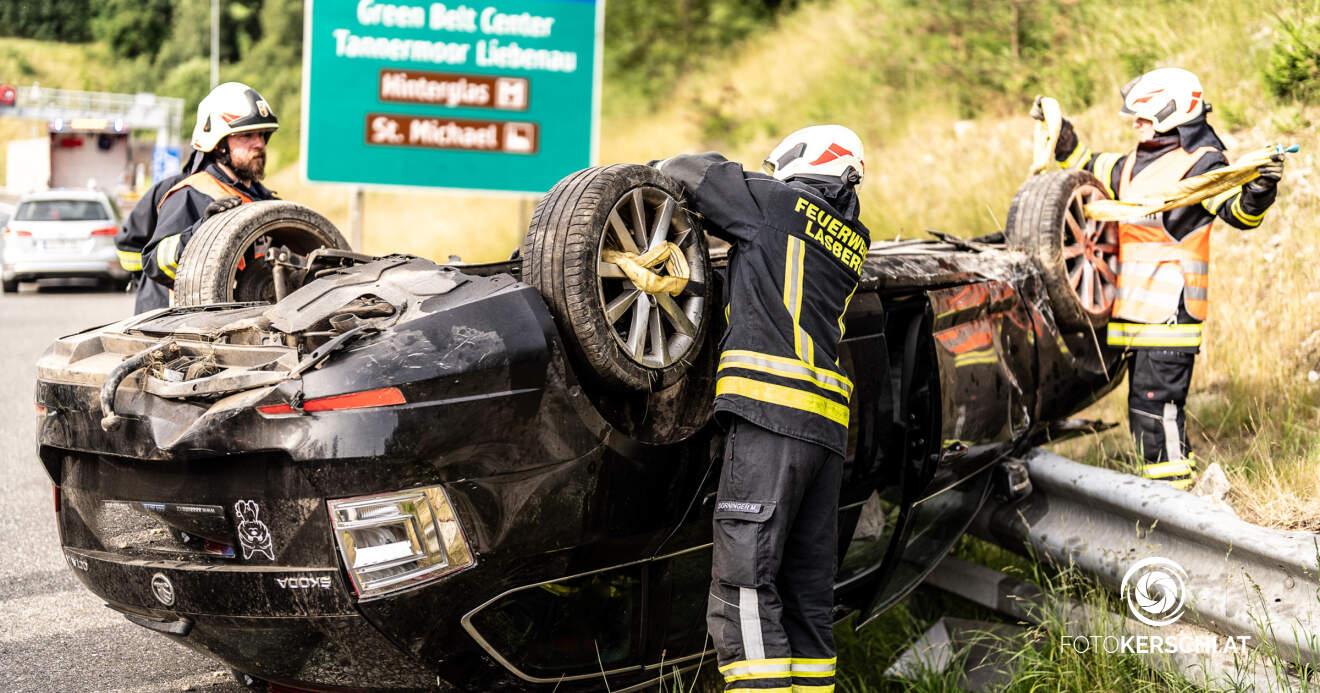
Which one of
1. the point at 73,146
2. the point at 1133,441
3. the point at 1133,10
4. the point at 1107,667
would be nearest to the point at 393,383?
the point at 1107,667

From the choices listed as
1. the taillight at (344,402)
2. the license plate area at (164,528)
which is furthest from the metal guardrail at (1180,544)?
the license plate area at (164,528)

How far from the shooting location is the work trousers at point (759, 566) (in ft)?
9.83

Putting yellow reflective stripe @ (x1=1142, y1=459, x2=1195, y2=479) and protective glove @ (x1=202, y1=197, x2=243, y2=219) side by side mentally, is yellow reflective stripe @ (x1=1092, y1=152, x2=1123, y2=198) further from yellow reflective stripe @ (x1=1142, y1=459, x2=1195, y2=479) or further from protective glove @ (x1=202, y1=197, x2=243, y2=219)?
protective glove @ (x1=202, y1=197, x2=243, y2=219)

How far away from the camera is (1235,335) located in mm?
5977

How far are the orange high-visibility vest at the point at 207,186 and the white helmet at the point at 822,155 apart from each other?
95.5 inches

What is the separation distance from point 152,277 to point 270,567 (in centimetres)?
249

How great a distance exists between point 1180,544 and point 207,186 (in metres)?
3.85

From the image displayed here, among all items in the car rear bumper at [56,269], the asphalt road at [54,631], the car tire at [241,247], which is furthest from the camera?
the car rear bumper at [56,269]

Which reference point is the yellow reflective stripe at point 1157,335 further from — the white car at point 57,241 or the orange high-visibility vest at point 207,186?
the white car at point 57,241

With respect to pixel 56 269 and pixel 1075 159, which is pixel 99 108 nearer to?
pixel 56 269

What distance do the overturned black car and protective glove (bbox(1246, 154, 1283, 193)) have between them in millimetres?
2269

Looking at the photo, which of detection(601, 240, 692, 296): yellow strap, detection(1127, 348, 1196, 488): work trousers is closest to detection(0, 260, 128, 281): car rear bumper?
detection(1127, 348, 1196, 488): work trousers

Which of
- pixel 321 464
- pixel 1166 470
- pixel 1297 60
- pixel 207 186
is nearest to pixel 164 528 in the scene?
pixel 321 464

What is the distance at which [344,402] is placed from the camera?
2488mm
